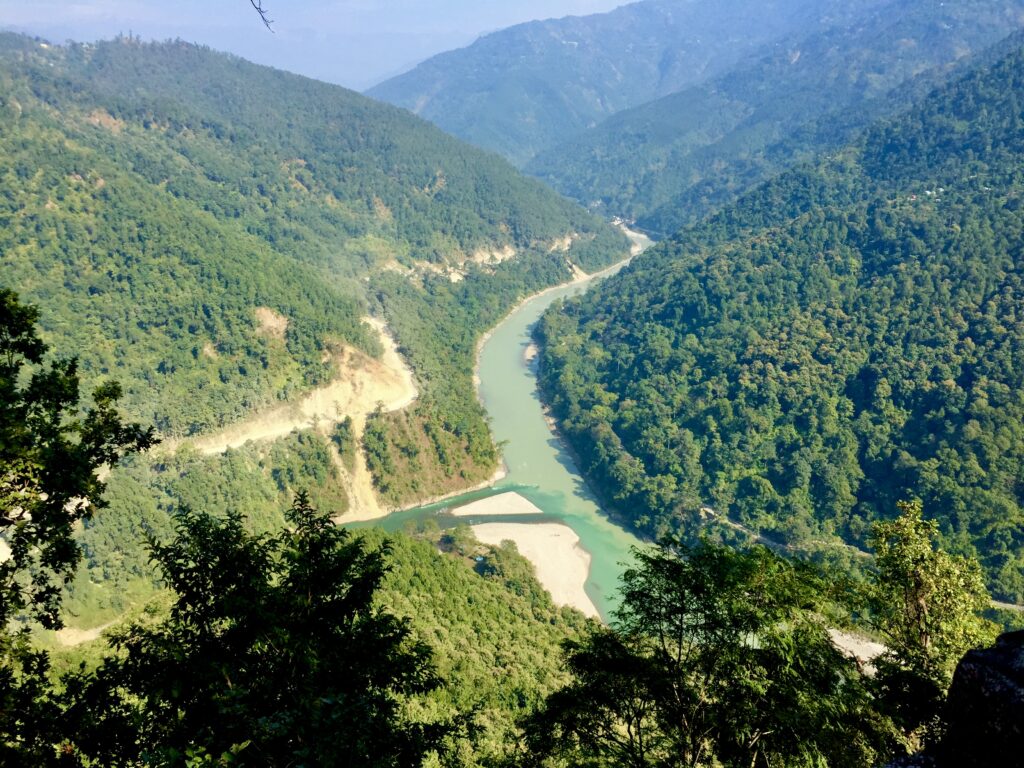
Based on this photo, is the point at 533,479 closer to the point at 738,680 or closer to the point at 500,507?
the point at 500,507

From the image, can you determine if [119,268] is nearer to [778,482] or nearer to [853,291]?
[778,482]

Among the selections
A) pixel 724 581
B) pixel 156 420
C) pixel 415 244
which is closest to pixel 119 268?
pixel 156 420

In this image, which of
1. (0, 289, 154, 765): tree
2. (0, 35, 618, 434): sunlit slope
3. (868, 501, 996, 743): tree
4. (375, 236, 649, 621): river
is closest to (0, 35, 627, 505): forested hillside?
(0, 35, 618, 434): sunlit slope

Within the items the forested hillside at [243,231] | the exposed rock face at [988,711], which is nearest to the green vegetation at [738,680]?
the exposed rock face at [988,711]

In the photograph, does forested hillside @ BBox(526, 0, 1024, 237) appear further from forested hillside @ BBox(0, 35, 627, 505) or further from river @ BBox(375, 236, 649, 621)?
river @ BBox(375, 236, 649, 621)

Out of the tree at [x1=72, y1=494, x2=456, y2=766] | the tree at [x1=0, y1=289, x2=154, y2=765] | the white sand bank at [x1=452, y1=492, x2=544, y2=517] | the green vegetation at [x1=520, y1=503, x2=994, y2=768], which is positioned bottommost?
the white sand bank at [x1=452, y1=492, x2=544, y2=517]
